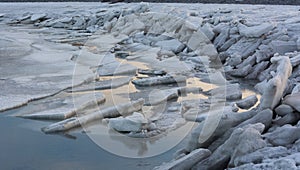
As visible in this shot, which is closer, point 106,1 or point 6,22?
point 6,22

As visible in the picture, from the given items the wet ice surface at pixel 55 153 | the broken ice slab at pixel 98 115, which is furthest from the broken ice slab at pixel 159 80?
the wet ice surface at pixel 55 153

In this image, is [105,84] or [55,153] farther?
[105,84]

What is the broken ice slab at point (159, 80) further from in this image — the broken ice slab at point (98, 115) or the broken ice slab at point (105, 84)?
the broken ice slab at point (98, 115)

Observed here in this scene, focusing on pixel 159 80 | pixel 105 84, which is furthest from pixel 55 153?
pixel 159 80

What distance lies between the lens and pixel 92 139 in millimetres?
3389

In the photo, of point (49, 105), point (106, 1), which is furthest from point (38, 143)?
point (106, 1)

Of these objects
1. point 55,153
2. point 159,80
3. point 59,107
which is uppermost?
point 55,153

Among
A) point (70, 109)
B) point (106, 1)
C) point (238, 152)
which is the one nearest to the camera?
point (238, 152)

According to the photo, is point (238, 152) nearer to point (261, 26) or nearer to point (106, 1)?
point (261, 26)

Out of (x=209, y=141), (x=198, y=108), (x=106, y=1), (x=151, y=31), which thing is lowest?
(x=106, y=1)

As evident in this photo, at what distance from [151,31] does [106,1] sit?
12.4 m

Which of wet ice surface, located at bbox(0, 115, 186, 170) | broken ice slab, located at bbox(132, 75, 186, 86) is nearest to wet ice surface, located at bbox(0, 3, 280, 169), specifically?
wet ice surface, located at bbox(0, 115, 186, 170)

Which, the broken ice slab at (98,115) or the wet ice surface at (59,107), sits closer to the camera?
the wet ice surface at (59,107)

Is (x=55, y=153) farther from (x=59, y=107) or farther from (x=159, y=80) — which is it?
(x=159, y=80)
